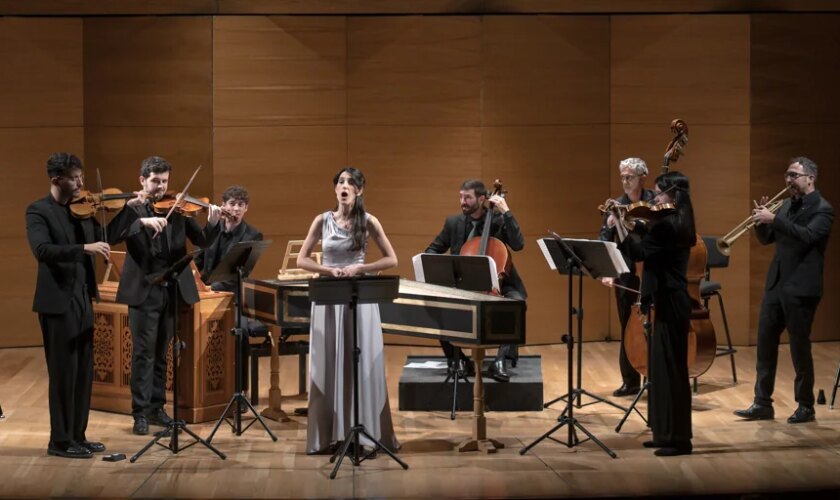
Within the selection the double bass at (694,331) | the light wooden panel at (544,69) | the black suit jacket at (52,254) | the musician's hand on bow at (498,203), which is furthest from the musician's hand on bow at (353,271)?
the light wooden panel at (544,69)

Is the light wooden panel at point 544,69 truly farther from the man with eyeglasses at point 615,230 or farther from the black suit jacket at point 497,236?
the man with eyeglasses at point 615,230

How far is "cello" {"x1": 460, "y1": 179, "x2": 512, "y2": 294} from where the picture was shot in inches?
261

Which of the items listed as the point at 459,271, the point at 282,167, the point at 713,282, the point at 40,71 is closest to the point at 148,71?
the point at 40,71

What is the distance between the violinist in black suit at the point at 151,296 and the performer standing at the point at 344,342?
2.74 feet

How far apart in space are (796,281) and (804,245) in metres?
0.21

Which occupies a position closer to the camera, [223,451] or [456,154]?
[223,451]

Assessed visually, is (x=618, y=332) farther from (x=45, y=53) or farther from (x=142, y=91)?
(x=45, y=53)

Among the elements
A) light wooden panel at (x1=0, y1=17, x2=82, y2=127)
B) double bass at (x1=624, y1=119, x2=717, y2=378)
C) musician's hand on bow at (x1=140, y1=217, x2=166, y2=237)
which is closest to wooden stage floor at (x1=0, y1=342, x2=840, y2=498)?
double bass at (x1=624, y1=119, x2=717, y2=378)

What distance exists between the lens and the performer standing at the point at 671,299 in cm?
543

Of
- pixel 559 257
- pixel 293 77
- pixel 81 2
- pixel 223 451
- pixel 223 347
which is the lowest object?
pixel 223 451

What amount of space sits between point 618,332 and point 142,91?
4.35 m

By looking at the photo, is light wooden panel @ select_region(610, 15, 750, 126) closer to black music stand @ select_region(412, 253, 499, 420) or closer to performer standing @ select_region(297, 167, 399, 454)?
black music stand @ select_region(412, 253, 499, 420)

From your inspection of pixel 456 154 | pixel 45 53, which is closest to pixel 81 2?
pixel 45 53

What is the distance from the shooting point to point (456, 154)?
8.78 m
